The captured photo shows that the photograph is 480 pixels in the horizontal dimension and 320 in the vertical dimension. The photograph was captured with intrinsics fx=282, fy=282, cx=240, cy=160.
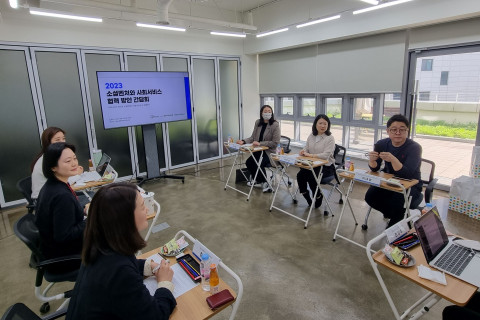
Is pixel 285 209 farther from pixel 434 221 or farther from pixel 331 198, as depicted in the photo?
pixel 434 221

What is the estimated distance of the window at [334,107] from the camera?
A: 18.5ft

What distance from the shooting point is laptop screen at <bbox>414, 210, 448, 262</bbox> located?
157cm

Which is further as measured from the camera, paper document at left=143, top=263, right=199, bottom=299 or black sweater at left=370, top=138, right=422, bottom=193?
black sweater at left=370, top=138, right=422, bottom=193

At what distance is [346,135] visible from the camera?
18.5 feet

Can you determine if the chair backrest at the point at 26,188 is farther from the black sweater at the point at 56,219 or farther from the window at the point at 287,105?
the window at the point at 287,105

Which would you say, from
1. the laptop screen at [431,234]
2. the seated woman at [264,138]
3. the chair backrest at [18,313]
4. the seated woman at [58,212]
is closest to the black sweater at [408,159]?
the laptop screen at [431,234]

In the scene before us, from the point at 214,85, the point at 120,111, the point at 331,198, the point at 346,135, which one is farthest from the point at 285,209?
the point at 214,85

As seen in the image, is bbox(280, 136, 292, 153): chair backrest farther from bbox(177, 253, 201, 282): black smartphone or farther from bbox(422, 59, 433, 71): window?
bbox(177, 253, 201, 282): black smartphone

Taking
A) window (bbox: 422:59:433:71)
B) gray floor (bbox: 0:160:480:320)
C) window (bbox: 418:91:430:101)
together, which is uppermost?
window (bbox: 422:59:433:71)

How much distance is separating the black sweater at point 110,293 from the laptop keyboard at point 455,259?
1.51 metres

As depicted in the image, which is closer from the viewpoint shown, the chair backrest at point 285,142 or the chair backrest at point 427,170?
the chair backrest at point 427,170

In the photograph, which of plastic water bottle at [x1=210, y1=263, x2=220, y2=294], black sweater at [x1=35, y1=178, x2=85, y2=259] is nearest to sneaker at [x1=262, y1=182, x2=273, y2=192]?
black sweater at [x1=35, y1=178, x2=85, y2=259]

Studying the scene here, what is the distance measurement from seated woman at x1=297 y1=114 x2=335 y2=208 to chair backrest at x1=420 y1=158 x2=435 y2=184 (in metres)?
1.02

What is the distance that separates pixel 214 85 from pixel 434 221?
18.8ft
